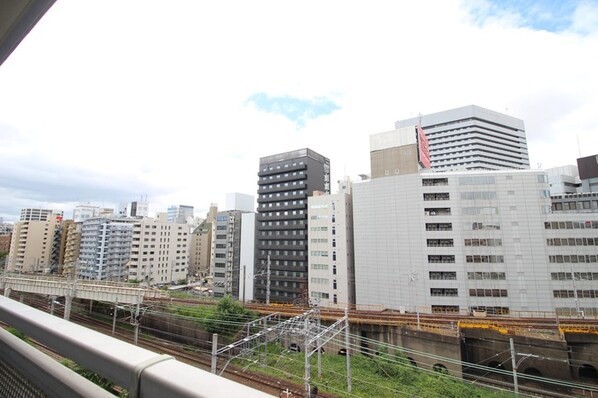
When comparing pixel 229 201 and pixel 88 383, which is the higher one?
pixel 229 201

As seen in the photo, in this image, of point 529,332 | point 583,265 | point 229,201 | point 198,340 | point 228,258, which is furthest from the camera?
point 229,201

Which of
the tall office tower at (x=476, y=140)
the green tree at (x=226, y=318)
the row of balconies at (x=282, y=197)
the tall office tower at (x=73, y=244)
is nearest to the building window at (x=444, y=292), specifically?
the green tree at (x=226, y=318)

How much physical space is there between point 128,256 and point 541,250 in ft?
196

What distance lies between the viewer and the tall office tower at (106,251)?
53344mm

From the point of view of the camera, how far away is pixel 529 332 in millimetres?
19766

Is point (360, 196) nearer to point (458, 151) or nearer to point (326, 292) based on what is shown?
point (326, 292)

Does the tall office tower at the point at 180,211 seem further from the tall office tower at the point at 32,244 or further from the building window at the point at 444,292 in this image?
the building window at the point at 444,292

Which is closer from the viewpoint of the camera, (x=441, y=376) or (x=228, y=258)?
(x=441, y=376)

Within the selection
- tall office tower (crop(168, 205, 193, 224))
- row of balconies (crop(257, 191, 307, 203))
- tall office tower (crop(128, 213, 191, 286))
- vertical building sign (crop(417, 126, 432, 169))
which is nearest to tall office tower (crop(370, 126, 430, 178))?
vertical building sign (crop(417, 126, 432, 169))

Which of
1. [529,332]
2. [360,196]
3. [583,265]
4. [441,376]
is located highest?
[360,196]

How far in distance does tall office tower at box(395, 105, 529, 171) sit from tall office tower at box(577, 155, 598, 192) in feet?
81.9

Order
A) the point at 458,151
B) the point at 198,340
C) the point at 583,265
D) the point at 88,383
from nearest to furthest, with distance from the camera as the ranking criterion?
the point at 88,383 → the point at 198,340 → the point at 583,265 → the point at 458,151

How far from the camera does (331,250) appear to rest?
38406 mm

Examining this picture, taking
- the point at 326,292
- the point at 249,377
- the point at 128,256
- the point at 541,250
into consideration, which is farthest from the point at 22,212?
the point at 541,250
